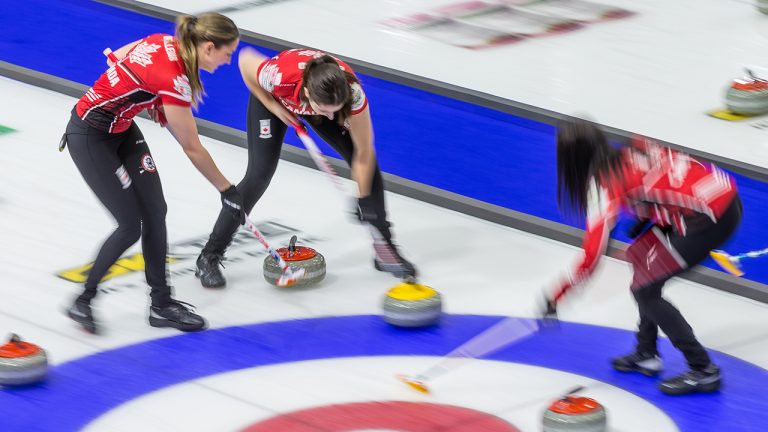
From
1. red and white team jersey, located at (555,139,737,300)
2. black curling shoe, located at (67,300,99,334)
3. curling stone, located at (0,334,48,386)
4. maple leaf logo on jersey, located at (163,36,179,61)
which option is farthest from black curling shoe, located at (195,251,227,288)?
red and white team jersey, located at (555,139,737,300)

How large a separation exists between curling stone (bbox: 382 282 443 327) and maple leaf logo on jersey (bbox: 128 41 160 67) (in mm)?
1428

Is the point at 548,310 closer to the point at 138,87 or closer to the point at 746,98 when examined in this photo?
the point at 138,87

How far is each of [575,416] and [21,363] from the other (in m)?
2.05

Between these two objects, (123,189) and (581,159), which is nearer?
(581,159)

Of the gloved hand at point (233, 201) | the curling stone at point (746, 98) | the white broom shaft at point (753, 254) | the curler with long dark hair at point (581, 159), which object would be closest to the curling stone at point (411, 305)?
the gloved hand at point (233, 201)

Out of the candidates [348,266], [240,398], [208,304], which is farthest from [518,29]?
[240,398]

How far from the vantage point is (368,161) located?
6.02m

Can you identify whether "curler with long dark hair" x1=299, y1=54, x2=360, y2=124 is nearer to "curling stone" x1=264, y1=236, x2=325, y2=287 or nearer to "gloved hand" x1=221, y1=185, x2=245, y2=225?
"gloved hand" x1=221, y1=185, x2=245, y2=225

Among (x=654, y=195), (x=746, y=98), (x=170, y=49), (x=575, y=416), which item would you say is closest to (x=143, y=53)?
(x=170, y=49)

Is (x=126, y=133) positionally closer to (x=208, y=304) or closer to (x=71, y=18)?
(x=208, y=304)

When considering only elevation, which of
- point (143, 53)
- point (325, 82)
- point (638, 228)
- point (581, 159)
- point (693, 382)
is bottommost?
point (693, 382)

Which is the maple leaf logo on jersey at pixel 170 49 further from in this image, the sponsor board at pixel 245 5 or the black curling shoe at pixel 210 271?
the sponsor board at pixel 245 5

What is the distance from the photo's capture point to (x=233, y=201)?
5645mm

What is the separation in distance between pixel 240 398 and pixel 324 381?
356 mm
